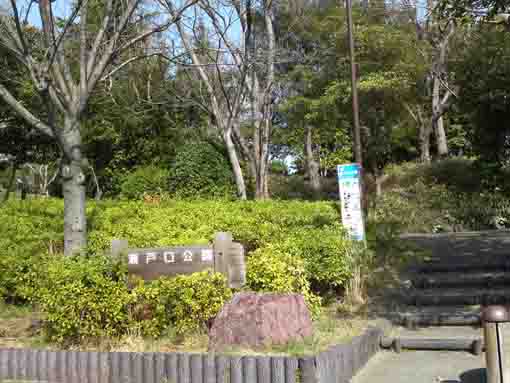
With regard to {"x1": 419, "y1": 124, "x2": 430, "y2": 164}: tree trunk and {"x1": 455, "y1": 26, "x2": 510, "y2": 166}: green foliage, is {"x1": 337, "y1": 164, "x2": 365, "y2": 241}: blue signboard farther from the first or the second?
{"x1": 419, "y1": 124, "x2": 430, "y2": 164}: tree trunk

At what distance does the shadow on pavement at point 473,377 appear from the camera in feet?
18.1

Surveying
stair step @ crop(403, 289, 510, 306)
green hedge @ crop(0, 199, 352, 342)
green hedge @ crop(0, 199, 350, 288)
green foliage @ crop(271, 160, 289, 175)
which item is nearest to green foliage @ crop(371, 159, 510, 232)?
green hedge @ crop(0, 199, 350, 288)

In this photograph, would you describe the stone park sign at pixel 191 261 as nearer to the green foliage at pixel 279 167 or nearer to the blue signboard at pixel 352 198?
the blue signboard at pixel 352 198

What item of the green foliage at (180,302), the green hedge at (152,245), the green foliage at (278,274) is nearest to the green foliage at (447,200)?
the green hedge at (152,245)

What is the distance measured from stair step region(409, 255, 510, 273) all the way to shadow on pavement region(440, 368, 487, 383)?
159 inches

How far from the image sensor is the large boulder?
572cm

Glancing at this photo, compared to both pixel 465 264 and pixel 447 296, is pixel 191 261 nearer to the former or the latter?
pixel 447 296

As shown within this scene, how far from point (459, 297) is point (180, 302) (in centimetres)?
423

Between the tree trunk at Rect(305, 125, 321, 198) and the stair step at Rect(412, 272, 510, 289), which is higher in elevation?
the tree trunk at Rect(305, 125, 321, 198)

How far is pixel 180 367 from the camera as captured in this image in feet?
17.7

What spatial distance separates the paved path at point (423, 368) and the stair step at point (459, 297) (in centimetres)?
190

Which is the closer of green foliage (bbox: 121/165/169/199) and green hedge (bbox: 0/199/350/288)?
green hedge (bbox: 0/199/350/288)

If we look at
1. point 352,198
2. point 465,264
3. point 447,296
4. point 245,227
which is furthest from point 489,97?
point 245,227

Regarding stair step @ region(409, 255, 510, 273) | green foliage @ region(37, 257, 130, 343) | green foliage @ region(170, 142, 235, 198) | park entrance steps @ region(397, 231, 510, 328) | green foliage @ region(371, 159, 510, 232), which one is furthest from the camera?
green foliage @ region(170, 142, 235, 198)
